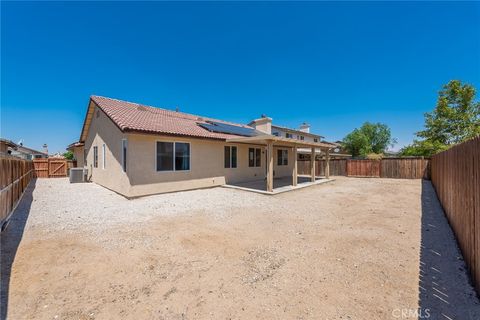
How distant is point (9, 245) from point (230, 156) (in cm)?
965

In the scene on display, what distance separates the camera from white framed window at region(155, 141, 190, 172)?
928 centimetres

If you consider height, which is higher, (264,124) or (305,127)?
(305,127)

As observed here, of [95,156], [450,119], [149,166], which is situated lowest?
[149,166]

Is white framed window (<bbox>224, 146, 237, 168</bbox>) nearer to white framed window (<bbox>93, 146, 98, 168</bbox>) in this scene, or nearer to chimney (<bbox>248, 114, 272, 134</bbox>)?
white framed window (<bbox>93, 146, 98, 168</bbox>)

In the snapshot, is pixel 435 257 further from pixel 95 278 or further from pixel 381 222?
pixel 95 278

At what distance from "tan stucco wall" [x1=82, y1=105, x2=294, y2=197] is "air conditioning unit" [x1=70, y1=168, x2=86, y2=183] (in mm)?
409

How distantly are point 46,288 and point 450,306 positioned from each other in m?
5.20

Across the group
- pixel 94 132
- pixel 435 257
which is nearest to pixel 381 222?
pixel 435 257

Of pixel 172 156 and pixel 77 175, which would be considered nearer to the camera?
pixel 172 156

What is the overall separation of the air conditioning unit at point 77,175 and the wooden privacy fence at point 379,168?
1883 cm

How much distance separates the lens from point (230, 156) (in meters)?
12.6

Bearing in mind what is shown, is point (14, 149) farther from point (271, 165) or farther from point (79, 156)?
point (271, 165)

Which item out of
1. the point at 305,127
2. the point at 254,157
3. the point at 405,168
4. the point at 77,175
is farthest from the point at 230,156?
the point at 305,127

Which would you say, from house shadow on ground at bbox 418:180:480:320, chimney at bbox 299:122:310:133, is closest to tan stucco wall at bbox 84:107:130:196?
house shadow on ground at bbox 418:180:480:320
